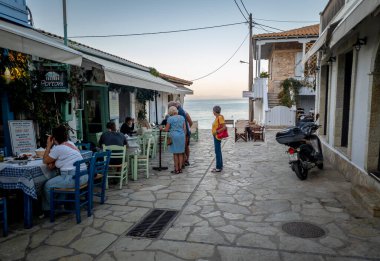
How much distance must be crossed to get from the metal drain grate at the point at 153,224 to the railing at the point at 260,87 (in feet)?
48.5

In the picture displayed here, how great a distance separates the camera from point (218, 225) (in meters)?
4.11

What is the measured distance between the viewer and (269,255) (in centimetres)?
326

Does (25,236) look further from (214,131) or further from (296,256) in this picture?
(214,131)

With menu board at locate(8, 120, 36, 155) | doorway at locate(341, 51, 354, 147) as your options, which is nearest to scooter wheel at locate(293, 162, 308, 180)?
doorway at locate(341, 51, 354, 147)

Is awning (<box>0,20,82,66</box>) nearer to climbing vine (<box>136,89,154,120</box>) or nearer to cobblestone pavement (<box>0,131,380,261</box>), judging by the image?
cobblestone pavement (<box>0,131,380,261</box>)

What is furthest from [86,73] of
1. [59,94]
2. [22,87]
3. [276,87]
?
[276,87]

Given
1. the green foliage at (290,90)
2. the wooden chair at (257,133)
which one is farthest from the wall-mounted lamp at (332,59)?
the green foliage at (290,90)

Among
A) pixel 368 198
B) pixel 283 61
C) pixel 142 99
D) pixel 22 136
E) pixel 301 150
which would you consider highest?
pixel 283 61

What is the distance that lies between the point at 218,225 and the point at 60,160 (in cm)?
257

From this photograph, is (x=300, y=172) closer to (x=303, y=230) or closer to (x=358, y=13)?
(x=303, y=230)

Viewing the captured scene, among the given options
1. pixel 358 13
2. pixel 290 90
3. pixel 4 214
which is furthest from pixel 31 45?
pixel 290 90

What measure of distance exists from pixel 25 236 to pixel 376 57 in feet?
20.9

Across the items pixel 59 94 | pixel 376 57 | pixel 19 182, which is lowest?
pixel 19 182

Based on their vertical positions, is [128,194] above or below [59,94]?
below
